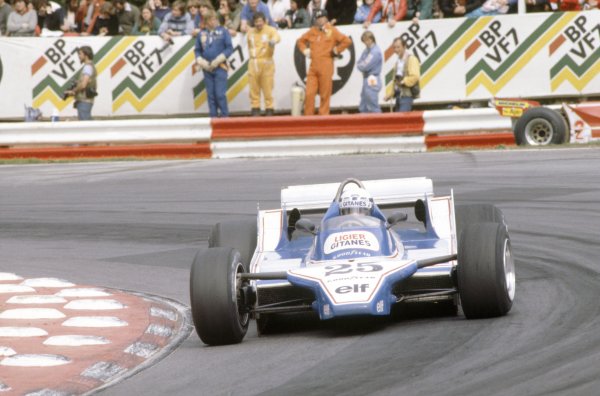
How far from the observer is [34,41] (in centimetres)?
2269

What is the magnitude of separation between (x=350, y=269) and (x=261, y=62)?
1358 cm

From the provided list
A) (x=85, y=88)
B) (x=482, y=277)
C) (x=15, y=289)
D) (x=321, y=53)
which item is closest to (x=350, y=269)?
(x=482, y=277)

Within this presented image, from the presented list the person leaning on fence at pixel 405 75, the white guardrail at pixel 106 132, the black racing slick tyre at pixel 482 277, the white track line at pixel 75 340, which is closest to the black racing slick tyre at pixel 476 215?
the black racing slick tyre at pixel 482 277

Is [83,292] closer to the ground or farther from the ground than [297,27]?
closer to the ground

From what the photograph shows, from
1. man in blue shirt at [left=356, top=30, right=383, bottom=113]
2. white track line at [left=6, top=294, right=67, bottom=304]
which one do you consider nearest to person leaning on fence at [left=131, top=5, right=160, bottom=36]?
man in blue shirt at [left=356, top=30, right=383, bottom=113]

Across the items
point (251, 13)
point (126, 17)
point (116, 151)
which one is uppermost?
point (251, 13)

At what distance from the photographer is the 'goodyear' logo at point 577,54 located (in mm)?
20438

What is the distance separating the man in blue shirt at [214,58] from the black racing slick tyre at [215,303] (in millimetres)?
13278

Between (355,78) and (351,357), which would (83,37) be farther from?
(351,357)

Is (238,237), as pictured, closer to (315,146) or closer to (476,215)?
(476,215)

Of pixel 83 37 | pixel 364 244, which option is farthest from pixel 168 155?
pixel 364 244

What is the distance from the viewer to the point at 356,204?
8891mm

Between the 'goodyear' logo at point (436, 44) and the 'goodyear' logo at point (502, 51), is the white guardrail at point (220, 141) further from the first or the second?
the 'goodyear' logo at point (436, 44)

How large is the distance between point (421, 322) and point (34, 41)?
15871 millimetres
